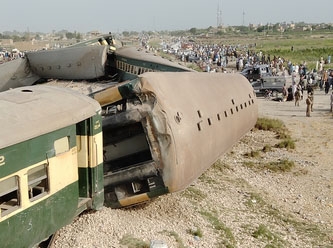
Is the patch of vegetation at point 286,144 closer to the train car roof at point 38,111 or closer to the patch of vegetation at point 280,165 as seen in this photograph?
the patch of vegetation at point 280,165

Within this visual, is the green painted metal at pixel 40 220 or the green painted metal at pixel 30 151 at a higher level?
the green painted metal at pixel 30 151

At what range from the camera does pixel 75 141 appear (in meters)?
6.95

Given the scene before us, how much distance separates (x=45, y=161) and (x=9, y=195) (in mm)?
651

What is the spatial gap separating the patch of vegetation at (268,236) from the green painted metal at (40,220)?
385 cm

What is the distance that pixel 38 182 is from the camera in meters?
6.09

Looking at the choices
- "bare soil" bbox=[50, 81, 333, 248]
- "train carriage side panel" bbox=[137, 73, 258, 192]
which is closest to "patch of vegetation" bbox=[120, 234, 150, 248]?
"bare soil" bbox=[50, 81, 333, 248]

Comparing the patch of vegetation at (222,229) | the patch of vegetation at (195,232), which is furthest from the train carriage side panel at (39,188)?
the patch of vegetation at (222,229)

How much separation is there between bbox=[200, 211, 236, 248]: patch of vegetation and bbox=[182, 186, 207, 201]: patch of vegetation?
696 millimetres

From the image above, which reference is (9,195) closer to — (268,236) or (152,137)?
(152,137)

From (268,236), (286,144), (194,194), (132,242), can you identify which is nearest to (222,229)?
(268,236)

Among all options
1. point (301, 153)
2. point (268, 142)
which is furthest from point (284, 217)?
point (268, 142)

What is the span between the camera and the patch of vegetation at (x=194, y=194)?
10.2m

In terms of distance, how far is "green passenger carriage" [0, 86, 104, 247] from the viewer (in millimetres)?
5527

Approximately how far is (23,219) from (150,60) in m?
9.67
